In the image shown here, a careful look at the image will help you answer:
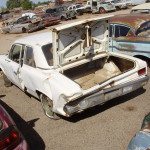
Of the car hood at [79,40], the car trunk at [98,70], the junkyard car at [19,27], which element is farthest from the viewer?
the junkyard car at [19,27]

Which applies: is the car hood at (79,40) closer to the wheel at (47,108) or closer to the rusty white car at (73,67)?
the rusty white car at (73,67)

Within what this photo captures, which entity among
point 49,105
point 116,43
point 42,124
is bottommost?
point 42,124

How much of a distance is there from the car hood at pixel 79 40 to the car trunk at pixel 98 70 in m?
0.52

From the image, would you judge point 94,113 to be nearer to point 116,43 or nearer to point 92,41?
point 92,41

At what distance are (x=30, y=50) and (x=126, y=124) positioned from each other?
2536mm

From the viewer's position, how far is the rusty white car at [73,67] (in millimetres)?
4113

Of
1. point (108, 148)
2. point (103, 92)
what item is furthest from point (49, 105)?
point (108, 148)

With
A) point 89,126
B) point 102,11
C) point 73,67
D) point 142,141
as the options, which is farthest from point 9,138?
point 102,11

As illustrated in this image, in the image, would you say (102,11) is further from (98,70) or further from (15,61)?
(15,61)

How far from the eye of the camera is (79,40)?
4684 millimetres

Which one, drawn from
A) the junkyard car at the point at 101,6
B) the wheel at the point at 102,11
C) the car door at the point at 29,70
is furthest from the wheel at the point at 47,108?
the wheel at the point at 102,11

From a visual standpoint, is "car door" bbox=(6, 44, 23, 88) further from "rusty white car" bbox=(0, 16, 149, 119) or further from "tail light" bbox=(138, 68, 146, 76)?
"tail light" bbox=(138, 68, 146, 76)

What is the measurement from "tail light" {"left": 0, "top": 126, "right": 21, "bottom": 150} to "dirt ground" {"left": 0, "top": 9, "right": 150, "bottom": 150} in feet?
3.40

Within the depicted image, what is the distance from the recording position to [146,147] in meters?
2.51
